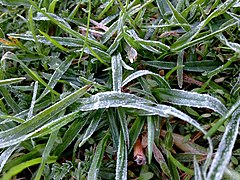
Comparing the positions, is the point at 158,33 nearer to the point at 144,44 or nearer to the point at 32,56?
the point at 144,44

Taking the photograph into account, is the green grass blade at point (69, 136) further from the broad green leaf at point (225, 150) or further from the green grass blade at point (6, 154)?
the broad green leaf at point (225, 150)

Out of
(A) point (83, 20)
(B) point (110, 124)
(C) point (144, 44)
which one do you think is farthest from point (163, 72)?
(A) point (83, 20)

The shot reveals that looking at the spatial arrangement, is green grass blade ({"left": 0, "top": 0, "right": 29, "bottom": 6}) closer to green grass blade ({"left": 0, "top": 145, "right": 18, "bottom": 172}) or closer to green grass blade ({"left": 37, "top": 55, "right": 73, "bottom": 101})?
green grass blade ({"left": 37, "top": 55, "right": 73, "bottom": 101})

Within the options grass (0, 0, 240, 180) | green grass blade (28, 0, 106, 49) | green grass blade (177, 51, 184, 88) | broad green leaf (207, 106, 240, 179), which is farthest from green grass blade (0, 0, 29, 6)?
broad green leaf (207, 106, 240, 179)

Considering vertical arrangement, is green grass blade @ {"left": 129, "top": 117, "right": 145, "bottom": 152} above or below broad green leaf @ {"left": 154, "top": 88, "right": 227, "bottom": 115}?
below

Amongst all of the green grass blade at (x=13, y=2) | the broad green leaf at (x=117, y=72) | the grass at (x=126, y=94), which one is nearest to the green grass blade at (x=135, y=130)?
the grass at (x=126, y=94)

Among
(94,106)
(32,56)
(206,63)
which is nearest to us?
(94,106)

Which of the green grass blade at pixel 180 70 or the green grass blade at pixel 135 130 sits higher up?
the green grass blade at pixel 180 70
